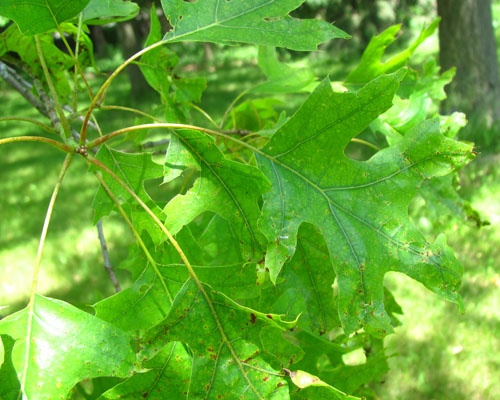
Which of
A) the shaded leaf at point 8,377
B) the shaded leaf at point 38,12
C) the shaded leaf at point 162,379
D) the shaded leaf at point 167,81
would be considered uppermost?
the shaded leaf at point 38,12

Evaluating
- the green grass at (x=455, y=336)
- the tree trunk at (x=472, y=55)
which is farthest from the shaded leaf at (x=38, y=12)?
the tree trunk at (x=472, y=55)

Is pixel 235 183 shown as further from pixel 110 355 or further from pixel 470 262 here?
pixel 470 262

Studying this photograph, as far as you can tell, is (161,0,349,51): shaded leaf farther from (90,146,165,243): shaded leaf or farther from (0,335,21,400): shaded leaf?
(0,335,21,400): shaded leaf

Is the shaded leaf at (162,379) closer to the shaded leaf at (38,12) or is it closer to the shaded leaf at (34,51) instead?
the shaded leaf at (38,12)

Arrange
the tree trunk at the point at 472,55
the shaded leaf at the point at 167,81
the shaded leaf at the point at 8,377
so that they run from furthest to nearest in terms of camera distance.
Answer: the tree trunk at the point at 472,55
the shaded leaf at the point at 167,81
the shaded leaf at the point at 8,377

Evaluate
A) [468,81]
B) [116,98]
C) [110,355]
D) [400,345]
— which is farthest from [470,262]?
[116,98]

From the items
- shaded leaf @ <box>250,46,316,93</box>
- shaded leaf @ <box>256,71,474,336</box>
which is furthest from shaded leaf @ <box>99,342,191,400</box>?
shaded leaf @ <box>250,46,316,93</box>

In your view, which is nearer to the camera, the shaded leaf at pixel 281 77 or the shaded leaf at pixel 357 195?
the shaded leaf at pixel 357 195

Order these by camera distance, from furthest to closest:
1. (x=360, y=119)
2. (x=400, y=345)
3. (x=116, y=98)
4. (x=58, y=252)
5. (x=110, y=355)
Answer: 1. (x=116, y=98)
2. (x=58, y=252)
3. (x=400, y=345)
4. (x=360, y=119)
5. (x=110, y=355)

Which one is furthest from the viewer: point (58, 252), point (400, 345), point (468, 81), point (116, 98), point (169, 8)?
point (116, 98)
